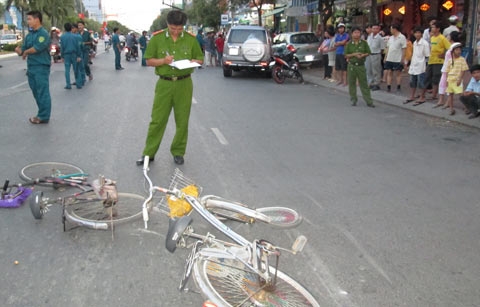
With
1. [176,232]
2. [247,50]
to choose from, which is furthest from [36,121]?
[247,50]

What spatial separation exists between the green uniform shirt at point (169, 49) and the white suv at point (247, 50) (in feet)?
38.7

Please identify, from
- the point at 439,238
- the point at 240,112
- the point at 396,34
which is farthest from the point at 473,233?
the point at 396,34

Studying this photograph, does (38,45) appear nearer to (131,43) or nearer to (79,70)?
(79,70)

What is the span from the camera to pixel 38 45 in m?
8.45

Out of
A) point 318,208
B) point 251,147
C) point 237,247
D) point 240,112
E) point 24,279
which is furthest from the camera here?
point 240,112

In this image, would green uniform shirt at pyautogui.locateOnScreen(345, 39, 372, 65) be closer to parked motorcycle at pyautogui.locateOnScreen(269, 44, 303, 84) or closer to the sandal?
parked motorcycle at pyautogui.locateOnScreen(269, 44, 303, 84)

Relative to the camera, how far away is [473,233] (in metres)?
4.39

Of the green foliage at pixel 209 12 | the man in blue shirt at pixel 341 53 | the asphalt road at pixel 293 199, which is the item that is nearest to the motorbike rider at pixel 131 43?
the man in blue shirt at pixel 341 53

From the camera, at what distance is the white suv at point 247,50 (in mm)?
17734

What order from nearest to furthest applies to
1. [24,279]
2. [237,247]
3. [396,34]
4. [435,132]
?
[237,247] → [24,279] → [435,132] → [396,34]

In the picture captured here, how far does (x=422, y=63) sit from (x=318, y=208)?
24.9 ft

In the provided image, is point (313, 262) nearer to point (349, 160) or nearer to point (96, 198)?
point (96, 198)

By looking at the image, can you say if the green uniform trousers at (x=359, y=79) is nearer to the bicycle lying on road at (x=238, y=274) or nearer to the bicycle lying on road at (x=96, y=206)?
the bicycle lying on road at (x=96, y=206)

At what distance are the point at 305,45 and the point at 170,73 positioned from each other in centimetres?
1604
